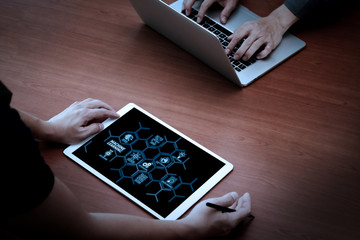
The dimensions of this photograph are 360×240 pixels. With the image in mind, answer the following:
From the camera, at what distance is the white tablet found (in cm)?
97

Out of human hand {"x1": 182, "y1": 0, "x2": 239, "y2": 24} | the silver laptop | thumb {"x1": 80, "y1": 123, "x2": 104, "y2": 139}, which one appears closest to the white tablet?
thumb {"x1": 80, "y1": 123, "x2": 104, "y2": 139}

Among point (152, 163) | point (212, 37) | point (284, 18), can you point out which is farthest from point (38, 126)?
point (284, 18)

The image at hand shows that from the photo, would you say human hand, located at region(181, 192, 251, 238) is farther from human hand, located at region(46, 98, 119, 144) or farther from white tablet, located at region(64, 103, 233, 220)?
human hand, located at region(46, 98, 119, 144)

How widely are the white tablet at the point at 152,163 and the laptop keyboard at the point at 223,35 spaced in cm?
29

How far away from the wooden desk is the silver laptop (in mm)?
30

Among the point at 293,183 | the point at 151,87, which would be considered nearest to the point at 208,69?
the point at 151,87

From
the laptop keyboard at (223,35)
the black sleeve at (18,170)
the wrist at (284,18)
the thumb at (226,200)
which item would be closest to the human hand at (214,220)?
the thumb at (226,200)

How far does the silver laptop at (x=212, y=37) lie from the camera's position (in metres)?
1.11

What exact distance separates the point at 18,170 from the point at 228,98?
60 centimetres

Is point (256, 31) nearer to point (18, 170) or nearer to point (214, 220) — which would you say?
point (214, 220)

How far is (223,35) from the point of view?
1.27 m

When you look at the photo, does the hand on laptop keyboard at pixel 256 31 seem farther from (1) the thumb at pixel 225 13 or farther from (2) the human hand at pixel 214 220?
(2) the human hand at pixel 214 220

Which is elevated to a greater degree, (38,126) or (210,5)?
(210,5)

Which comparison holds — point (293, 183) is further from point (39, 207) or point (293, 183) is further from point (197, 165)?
point (39, 207)
